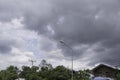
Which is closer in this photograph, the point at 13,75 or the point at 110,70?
the point at 110,70

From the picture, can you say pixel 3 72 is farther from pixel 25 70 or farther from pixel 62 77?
pixel 62 77

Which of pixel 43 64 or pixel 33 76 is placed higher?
pixel 43 64

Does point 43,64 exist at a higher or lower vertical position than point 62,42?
higher

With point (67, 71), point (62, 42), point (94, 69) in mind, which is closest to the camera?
point (62, 42)

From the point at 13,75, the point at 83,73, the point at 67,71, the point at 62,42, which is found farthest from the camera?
the point at 13,75

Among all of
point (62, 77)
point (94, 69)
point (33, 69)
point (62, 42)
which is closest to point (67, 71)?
point (62, 77)

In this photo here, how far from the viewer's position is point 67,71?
9112 cm

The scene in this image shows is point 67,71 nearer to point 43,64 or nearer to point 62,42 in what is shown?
point 43,64

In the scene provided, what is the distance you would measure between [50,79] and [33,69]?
16746 mm

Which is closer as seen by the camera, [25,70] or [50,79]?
[50,79]

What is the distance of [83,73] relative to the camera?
Result: 78.8 m

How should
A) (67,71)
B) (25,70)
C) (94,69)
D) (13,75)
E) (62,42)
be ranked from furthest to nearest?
(25,70) < (13,75) < (67,71) < (94,69) < (62,42)

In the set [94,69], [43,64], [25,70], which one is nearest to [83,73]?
[94,69]

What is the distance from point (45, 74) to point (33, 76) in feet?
13.9
